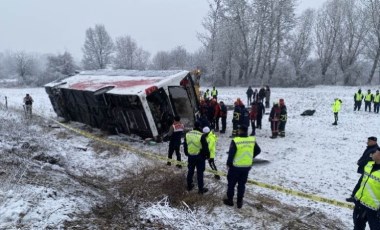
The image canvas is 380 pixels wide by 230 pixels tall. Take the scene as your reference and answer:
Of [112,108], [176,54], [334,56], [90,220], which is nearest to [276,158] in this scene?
[112,108]

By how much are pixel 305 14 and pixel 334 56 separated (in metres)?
7.10

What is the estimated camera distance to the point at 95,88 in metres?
14.7

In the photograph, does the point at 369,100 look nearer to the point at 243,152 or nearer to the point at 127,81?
the point at 127,81

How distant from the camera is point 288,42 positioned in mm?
41125

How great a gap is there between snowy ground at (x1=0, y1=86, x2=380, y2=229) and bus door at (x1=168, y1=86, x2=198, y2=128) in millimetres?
1506

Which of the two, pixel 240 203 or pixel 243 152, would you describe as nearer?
pixel 243 152

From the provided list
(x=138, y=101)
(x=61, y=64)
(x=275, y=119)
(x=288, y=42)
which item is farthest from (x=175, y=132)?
(x=61, y=64)

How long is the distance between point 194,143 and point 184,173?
5.08 feet

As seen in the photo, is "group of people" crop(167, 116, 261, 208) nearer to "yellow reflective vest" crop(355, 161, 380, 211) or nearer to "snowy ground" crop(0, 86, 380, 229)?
"snowy ground" crop(0, 86, 380, 229)

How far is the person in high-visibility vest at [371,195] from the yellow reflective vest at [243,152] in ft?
6.56

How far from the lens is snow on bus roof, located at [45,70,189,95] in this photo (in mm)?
13102

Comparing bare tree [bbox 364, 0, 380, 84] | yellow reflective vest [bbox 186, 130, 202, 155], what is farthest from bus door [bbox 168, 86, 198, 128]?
bare tree [bbox 364, 0, 380, 84]

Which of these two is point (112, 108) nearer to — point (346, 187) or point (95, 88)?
point (95, 88)

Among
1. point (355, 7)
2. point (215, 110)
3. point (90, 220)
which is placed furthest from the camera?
point (355, 7)
